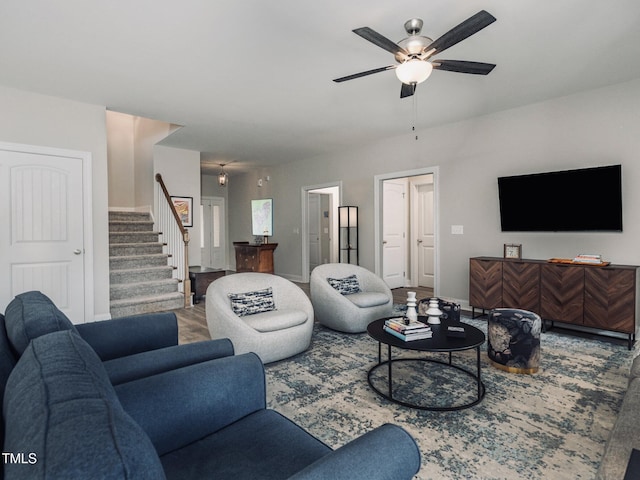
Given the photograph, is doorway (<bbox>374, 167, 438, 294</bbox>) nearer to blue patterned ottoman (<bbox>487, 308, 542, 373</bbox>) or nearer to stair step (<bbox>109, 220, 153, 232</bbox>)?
blue patterned ottoman (<bbox>487, 308, 542, 373</bbox>)

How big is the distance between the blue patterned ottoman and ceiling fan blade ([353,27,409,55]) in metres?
2.21

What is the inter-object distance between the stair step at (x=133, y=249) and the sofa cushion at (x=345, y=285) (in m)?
3.39

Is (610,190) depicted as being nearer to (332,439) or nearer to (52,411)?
(332,439)

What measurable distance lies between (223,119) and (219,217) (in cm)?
535

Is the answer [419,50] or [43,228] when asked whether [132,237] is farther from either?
[419,50]

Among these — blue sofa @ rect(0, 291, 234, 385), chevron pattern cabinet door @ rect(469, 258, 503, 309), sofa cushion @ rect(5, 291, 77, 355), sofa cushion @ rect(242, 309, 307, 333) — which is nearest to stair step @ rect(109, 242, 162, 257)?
sofa cushion @ rect(242, 309, 307, 333)

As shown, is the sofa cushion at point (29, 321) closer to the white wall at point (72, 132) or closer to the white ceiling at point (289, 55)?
the white ceiling at point (289, 55)

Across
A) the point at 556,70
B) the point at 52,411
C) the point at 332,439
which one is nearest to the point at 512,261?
the point at 556,70

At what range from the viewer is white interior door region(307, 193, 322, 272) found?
8.70m

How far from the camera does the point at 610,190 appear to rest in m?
3.82

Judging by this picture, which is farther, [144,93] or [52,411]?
[144,93]

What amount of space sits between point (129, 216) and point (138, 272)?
1.66 m

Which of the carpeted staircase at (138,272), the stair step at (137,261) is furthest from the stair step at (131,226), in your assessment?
the stair step at (137,261)

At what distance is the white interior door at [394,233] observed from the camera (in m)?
6.56
